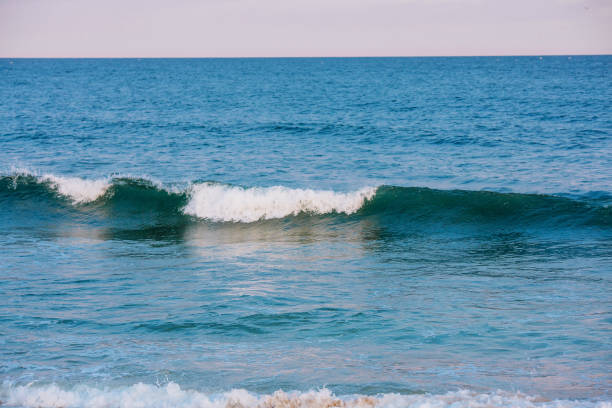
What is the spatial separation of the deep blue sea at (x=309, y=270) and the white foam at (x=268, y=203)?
0.06 m

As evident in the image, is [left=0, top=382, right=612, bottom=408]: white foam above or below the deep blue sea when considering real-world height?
below

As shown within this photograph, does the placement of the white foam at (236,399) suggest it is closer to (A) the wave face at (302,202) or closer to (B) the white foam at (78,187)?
(A) the wave face at (302,202)

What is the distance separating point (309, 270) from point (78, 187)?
9.79 meters

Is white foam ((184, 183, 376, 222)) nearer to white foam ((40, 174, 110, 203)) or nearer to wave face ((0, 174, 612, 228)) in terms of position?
wave face ((0, 174, 612, 228))

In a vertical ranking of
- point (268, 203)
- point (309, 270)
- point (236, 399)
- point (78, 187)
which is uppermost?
point (78, 187)

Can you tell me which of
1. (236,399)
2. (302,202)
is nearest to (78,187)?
(302,202)

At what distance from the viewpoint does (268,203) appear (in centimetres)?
1466

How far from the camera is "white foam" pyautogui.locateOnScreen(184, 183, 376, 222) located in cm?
1429

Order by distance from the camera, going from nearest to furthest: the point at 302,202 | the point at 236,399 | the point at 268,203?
the point at 236,399 → the point at 302,202 → the point at 268,203

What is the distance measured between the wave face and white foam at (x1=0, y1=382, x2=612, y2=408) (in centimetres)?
824

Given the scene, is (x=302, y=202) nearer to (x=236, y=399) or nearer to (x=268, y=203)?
(x=268, y=203)

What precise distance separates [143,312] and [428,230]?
7374mm

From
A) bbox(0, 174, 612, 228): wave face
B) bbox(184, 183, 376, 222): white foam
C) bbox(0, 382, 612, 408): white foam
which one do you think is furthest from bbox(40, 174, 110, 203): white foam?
bbox(0, 382, 612, 408): white foam

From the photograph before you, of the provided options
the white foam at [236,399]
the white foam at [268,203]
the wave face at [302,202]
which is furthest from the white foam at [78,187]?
the white foam at [236,399]
